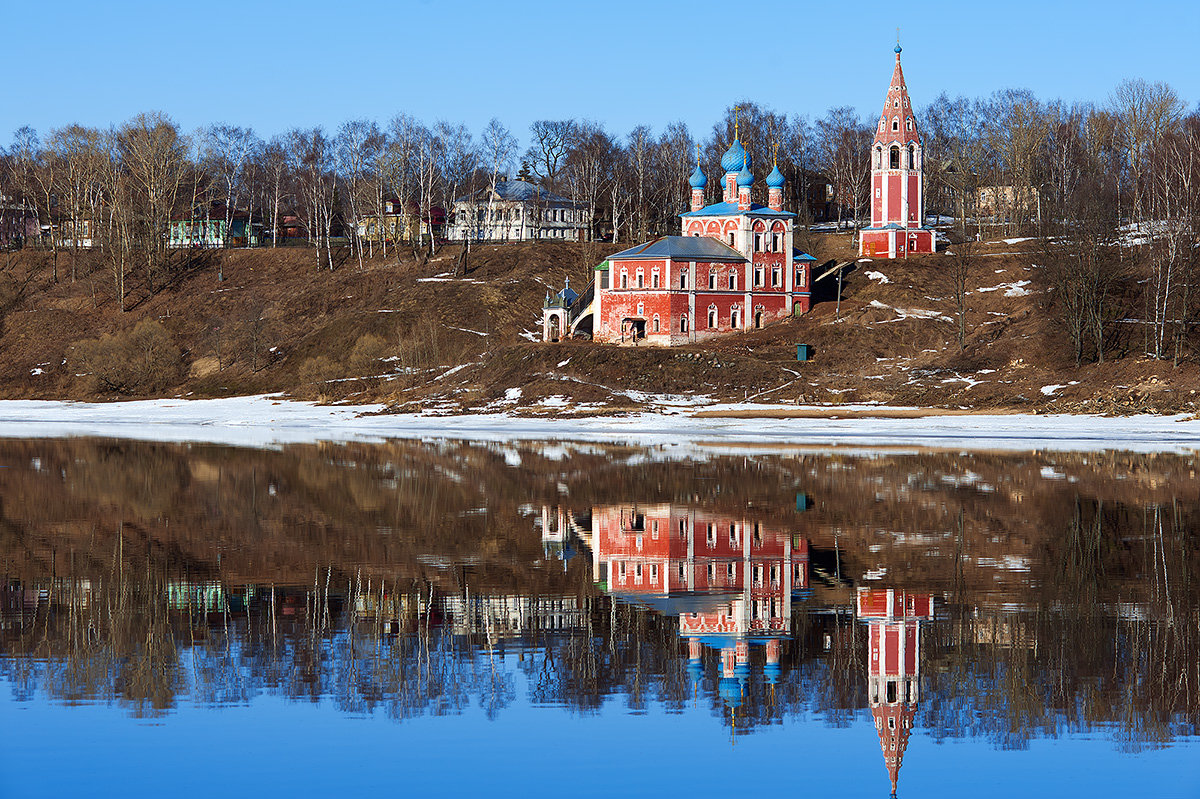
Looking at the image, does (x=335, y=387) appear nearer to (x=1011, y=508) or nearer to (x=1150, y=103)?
(x=1011, y=508)

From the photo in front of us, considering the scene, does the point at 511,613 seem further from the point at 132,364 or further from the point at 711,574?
the point at 132,364

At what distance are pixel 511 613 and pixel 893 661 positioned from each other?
18.3 ft

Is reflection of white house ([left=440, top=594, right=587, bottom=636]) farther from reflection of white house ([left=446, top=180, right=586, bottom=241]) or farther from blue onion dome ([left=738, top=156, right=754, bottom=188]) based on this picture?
reflection of white house ([left=446, top=180, right=586, bottom=241])

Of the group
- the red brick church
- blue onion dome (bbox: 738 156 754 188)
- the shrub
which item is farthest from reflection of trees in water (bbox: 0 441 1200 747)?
the shrub

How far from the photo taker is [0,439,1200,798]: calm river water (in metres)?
12.6

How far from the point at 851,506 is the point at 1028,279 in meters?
63.6

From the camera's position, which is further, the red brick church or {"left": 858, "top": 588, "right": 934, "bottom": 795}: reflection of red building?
the red brick church

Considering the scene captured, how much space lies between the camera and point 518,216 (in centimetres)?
13038

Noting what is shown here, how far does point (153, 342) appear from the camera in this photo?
311 feet

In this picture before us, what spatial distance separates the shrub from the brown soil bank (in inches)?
5.0

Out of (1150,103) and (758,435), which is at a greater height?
(1150,103)

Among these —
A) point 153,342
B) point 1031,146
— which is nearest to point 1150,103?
point 1031,146

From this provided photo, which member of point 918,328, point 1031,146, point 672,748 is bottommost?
point 672,748

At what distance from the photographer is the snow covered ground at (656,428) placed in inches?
2087
